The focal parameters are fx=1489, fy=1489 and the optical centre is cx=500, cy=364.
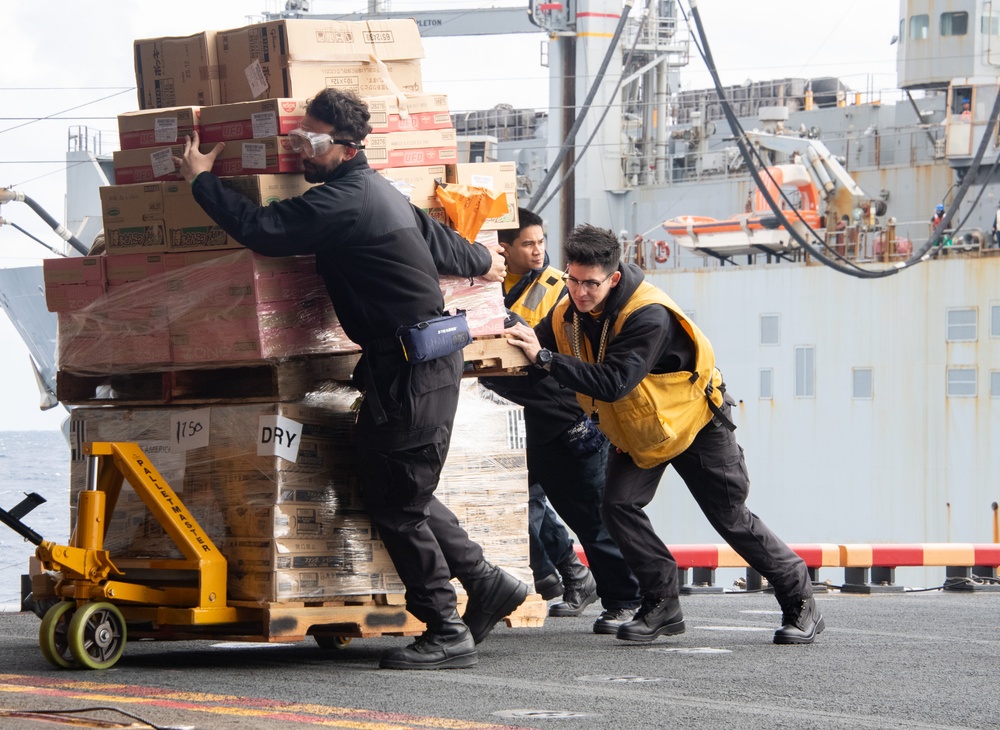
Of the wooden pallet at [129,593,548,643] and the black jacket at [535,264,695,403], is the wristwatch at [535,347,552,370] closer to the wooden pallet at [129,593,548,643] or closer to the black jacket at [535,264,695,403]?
the black jacket at [535,264,695,403]

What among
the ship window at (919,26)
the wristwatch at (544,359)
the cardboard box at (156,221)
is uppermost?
the ship window at (919,26)

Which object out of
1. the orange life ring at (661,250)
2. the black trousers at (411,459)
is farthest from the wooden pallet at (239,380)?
the orange life ring at (661,250)

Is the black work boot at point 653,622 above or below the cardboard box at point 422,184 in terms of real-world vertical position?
below

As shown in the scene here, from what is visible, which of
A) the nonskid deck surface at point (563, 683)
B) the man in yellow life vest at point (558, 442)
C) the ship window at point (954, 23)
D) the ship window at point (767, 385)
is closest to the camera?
the nonskid deck surface at point (563, 683)

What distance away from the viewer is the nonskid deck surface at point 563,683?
3967 mm

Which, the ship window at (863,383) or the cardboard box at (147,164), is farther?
the ship window at (863,383)

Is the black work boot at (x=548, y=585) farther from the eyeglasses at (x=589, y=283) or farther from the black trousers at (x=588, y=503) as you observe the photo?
the eyeglasses at (x=589, y=283)

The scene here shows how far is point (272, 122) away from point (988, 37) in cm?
3115

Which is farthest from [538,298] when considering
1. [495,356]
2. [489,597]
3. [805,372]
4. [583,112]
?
[805,372]

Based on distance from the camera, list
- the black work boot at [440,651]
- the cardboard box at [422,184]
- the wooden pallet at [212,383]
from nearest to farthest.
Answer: the black work boot at [440,651] → the wooden pallet at [212,383] → the cardboard box at [422,184]

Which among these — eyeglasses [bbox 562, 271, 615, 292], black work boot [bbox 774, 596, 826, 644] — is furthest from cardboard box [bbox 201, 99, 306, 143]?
black work boot [bbox 774, 596, 826, 644]

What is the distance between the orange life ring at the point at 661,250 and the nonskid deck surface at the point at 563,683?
90.8ft

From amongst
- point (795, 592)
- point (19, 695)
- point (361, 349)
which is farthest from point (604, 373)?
point (19, 695)

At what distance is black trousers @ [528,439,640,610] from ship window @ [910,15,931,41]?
95.7ft
